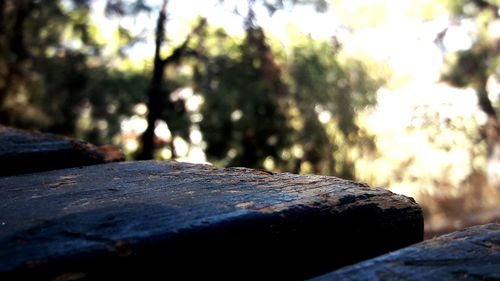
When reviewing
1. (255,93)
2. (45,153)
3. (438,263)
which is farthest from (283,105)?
(438,263)

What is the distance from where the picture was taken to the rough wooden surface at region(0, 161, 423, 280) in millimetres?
1580

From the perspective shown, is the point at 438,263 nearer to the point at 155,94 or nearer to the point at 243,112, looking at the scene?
the point at 155,94

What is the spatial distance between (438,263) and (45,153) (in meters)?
2.37

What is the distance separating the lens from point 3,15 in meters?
8.48

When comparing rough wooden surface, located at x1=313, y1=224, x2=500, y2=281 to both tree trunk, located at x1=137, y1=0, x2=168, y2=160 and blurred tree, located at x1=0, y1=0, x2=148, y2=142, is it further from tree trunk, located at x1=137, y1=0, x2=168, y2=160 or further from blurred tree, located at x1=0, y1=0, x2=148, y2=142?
blurred tree, located at x1=0, y1=0, x2=148, y2=142

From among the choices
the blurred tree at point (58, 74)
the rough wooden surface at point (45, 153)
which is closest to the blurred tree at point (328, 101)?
the blurred tree at point (58, 74)

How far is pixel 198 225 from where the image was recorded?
1758 mm

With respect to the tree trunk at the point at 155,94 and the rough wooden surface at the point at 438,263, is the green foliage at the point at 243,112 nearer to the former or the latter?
the tree trunk at the point at 155,94

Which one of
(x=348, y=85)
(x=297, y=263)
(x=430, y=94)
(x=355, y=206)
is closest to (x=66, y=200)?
(x=297, y=263)

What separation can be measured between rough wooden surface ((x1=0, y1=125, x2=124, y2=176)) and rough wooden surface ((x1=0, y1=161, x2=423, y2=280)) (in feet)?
1.75

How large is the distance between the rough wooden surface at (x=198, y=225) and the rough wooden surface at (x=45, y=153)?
21.0 inches

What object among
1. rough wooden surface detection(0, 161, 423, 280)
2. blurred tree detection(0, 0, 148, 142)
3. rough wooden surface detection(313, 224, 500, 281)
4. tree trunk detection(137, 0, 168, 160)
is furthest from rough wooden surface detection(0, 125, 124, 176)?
blurred tree detection(0, 0, 148, 142)

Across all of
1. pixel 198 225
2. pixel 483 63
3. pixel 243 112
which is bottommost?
pixel 198 225

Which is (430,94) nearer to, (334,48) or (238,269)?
(334,48)
